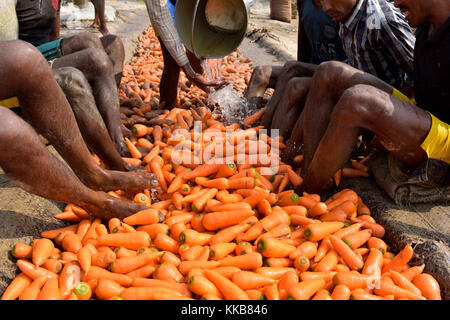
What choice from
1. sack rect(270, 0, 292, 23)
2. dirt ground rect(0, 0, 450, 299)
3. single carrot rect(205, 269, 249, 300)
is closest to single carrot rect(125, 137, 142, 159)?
dirt ground rect(0, 0, 450, 299)

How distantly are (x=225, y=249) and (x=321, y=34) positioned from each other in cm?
260

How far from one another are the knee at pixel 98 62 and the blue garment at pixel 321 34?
2096mm

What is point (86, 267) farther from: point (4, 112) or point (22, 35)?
point (22, 35)

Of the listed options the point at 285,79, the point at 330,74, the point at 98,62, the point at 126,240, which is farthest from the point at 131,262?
the point at 285,79

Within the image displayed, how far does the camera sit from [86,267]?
1.97m

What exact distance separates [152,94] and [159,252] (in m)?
3.05

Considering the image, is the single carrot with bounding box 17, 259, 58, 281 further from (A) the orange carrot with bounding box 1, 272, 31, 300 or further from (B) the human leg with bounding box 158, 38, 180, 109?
(B) the human leg with bounding box 158, 38, 180, 109

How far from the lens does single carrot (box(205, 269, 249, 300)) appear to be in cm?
179

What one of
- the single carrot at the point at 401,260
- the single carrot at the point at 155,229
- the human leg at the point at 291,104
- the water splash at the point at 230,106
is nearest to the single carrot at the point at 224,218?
the single carrot at the point at 155,229

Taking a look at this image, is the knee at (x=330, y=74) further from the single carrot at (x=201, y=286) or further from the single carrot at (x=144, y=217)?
the single carrot at (x=201, y=286)

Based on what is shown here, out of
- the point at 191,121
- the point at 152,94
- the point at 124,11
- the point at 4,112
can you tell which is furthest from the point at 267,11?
the point at 4,112

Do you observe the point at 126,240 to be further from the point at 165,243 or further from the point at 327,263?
the point at 327,263

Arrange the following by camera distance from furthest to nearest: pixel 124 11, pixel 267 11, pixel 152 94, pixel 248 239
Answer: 1. pixel 267 11
2. pixel 124 11
3. pixel 152 94
4. pixel 248 239
